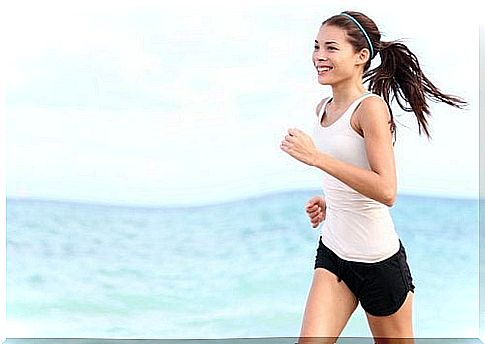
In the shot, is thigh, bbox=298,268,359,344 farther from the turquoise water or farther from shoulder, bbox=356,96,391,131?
the turquoise water

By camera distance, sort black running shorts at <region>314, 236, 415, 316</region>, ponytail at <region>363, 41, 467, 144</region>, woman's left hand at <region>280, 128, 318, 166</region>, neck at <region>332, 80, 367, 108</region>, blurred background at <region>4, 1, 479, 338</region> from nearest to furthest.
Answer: woman's left hand at <region>280, 128, 318, 166</region> → black running shorts at <region>314, 236, 415, 316</region> → neck at <region>332, 80, 367, 108</region> → ponytail at <region>363, 41, 467, 144</region> → blurred background at <region>4, 1, 479, 338</region>

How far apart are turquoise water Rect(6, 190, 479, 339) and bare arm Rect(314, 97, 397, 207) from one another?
1798 millimetres

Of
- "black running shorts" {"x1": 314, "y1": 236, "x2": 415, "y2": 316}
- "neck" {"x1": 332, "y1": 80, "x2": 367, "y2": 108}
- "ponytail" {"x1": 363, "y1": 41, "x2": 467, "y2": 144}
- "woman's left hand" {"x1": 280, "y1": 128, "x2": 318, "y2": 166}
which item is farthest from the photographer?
"ponytail" {"x1": 363, "y1": 41, "x2": 467, "y2": 144}

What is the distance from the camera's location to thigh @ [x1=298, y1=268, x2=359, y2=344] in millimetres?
3000

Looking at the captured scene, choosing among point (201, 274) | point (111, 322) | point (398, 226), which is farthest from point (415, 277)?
point (111, 322)

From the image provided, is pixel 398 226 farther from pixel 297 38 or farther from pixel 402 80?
pixel 402 80

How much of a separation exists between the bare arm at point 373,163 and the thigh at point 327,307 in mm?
278

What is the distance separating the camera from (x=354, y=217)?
313cm

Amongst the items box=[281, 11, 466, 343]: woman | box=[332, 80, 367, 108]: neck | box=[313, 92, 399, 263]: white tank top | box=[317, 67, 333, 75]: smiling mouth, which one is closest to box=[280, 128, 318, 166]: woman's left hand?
box=[281, 11, 466, 343]: woman

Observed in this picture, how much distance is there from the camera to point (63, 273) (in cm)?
480

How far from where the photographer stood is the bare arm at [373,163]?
293 centimetres

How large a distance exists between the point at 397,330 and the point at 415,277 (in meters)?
1.89

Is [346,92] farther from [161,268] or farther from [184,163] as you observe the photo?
[161,268]

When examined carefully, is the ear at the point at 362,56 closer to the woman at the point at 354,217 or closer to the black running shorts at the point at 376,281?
→ the woman at the point at 354,217
